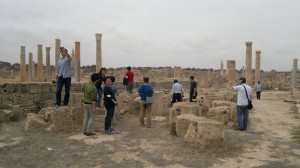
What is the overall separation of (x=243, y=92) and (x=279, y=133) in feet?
5.34

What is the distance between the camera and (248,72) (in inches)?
1052

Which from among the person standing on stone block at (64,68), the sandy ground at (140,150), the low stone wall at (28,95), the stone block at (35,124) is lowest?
the sandy ground at (140,150)

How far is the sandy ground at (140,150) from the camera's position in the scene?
5.97 metres

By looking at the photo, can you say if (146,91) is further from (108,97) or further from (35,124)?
(35,124)

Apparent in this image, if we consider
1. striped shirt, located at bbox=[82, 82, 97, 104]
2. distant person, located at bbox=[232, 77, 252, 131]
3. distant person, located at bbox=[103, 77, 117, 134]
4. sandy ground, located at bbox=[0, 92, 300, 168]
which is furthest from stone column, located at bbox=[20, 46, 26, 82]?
distant person, located at bbox=[232, 77, 252, 131]

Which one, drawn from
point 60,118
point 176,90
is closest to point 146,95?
point 60,118

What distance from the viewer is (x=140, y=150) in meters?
6.82

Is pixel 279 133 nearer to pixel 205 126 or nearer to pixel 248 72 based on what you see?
pixel 205 126

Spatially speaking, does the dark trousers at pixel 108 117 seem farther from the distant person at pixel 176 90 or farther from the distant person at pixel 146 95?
the distant person at pixel 176 90

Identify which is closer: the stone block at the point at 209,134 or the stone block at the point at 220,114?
the stone block at the point at 209,134

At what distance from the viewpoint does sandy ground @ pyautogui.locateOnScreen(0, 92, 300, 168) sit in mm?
5973

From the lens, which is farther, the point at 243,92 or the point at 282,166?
the point at 243,92

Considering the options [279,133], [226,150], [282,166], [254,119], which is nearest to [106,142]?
[226,150]

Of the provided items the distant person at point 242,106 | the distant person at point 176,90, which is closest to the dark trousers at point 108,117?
the distant person at point 242,106
